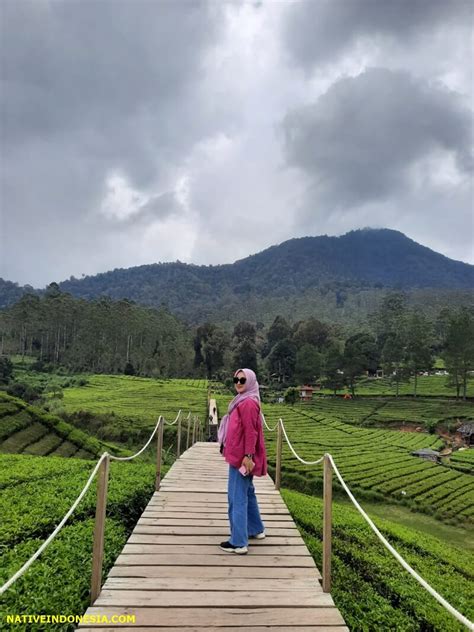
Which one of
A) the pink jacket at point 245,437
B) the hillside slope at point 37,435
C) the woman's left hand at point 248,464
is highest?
the pink jacket at point 245,437

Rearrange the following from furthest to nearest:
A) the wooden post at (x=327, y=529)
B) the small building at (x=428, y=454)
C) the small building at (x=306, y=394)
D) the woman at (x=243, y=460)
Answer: the small building at (x=306, y=394) < the small building at (x=428, y=454) < the woman at (x=243, y=460) < the wooden post at (x=327, y=529)

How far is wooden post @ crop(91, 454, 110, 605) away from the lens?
317 centimetres

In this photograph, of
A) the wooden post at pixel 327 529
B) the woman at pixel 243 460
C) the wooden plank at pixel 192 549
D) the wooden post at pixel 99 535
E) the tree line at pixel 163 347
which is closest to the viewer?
the wooden post at pixel 99 535

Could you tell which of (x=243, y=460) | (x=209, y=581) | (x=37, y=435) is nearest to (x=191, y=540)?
(x=209, y=581)

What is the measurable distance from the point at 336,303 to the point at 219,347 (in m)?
106

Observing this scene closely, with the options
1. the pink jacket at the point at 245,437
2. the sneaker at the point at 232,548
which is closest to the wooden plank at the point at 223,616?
the sneaker at the point at 232,548

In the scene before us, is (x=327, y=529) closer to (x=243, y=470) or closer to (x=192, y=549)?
(x=243, y=470)

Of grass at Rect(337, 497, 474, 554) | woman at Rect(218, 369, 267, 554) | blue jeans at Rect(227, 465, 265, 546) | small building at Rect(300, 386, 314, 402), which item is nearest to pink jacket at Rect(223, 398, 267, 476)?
woman at Rect(218, 369, 267, 554)

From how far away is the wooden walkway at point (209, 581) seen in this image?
9.51ft

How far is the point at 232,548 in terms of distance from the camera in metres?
4.05

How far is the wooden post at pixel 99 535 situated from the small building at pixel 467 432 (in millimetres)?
40916

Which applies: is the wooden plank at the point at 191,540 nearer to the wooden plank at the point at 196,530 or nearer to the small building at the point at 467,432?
the wooden plank at the point at 196,530

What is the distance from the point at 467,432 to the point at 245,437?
40558 mm

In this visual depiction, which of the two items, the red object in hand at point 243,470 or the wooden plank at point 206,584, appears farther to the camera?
the red object in hand at point 243,470
